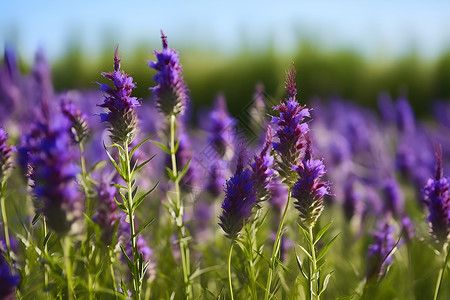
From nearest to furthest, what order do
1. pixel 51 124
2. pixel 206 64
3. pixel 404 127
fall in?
pixel 51 124, pixel 404 127, pixel 206 64

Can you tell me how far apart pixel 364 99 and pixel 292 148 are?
12.4m

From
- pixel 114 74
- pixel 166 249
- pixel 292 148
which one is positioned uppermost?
pixel 114 74

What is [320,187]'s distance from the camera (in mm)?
1732

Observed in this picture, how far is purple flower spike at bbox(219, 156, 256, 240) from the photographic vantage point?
1.76 meters

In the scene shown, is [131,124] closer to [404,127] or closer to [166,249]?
[166,249]

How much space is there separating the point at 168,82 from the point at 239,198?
65 cm

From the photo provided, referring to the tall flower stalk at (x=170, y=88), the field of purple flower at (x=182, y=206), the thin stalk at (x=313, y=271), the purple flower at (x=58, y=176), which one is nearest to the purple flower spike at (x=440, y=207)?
the field of purple flower at (x=182, y=206)

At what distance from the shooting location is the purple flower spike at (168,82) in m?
2.04

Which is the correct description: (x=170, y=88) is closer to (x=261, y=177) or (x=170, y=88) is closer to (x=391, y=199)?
(x=261, y=177)

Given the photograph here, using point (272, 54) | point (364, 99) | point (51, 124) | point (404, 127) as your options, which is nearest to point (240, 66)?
point (272, 54)

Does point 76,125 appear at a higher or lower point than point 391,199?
higher

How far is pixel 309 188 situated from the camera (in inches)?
67.9

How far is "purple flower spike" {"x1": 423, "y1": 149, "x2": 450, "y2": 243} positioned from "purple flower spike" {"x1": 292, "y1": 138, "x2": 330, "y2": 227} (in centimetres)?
55

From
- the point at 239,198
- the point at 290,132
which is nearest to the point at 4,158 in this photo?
the point at 239,198
